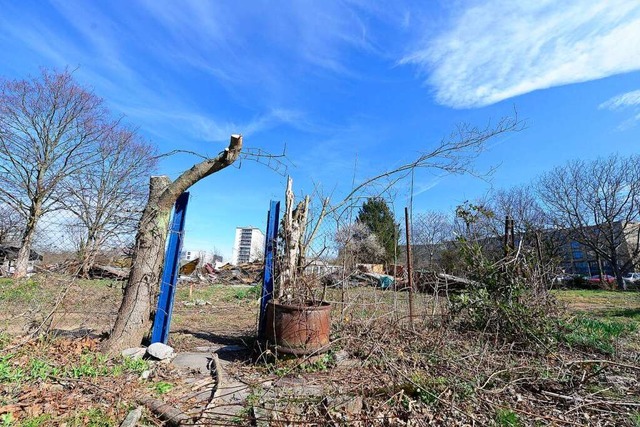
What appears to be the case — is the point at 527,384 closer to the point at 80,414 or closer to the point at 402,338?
the point at 402,338

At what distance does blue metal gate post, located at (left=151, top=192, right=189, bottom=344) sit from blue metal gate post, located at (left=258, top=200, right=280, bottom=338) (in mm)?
1176

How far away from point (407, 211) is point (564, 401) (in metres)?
3.36

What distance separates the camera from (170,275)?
4.45 metres

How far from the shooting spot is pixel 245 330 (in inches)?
238

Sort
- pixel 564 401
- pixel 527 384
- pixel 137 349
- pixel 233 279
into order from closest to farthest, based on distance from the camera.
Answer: pixel 564 401, pixel 527 384, pixel 137 349, pixel 233 279

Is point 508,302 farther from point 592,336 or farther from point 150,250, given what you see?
point 150,250

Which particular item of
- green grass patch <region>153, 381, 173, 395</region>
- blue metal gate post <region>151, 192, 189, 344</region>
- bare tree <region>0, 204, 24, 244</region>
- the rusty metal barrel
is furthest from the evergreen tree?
bare tree <region>0, 204, 24, 244</region>

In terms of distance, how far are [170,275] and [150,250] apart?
0.43m

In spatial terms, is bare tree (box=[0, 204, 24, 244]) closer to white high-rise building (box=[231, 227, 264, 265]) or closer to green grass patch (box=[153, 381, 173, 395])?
white high-rise building (box=[231, 227, 264, 265])

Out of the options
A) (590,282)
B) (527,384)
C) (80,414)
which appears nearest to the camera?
(80,414)

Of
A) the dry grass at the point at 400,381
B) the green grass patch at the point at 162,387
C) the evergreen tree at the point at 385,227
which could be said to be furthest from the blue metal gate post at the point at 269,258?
the evergreen tree at the point at 385,227

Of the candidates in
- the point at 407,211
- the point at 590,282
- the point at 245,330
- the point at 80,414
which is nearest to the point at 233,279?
the point at 245,330

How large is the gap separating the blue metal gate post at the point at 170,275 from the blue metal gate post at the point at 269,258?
1176 mm

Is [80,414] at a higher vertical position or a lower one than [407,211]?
lower
